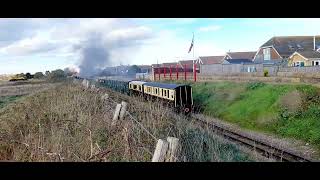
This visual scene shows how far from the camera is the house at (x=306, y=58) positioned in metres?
28.9

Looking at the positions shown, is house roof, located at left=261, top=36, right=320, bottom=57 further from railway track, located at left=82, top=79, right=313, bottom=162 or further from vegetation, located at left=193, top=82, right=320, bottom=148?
railway track, located at left=82, top=79, right=313, bottom=162

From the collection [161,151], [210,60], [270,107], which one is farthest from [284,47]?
[161,151]

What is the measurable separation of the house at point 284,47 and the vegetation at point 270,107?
14.4 m

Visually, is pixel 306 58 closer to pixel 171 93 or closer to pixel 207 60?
pixel 207 60

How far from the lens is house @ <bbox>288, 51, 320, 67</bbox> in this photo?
94.8 ft

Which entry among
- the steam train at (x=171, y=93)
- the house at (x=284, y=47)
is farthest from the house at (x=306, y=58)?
the steam train at (x=171, y=93)

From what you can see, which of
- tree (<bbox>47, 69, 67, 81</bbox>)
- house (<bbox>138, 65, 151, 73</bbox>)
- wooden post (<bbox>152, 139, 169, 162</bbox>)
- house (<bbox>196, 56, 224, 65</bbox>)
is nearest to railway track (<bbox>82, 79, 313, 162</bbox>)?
wooden post (<bbox>152, 139, 169, 162</bbox>)

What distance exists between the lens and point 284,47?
3281 cm

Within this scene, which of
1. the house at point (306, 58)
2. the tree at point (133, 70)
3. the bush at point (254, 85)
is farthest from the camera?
the tree at point (133, 70)

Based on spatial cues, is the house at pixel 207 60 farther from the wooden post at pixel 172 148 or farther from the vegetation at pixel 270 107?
the wooden post at pixel 172 148

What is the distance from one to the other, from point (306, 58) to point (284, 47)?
13.6 ft

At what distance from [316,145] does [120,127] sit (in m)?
6.04
